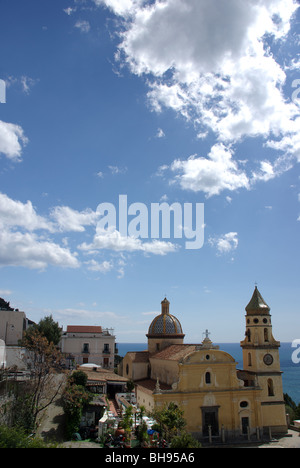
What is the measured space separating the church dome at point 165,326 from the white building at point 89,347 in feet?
33.3

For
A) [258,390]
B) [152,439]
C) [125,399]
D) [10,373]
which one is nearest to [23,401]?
[10,373]

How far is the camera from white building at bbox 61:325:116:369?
52125 millimetres

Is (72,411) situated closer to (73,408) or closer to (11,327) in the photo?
(73,408)

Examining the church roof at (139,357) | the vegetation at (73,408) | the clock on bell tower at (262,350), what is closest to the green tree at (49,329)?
the church roof at (139,357)

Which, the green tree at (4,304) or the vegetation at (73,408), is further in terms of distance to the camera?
the green tree at (4,304)

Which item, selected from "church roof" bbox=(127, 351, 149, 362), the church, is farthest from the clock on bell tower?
"church roof" bbox=(127, 351, 149, 362)

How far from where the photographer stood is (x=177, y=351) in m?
38.7

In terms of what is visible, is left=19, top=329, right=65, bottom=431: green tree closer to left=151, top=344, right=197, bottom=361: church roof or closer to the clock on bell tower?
left=151, top=344, right=197, bottom=361: church roof

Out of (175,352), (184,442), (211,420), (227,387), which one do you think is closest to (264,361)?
(227,387)

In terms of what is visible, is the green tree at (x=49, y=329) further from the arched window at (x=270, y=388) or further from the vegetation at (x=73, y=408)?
the arched window at (x=270, y=388)

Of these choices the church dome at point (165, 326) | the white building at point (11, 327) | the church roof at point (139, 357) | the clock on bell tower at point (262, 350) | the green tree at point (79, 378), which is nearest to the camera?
the green tree at point (79, 378)

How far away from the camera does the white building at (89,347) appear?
171 ft
